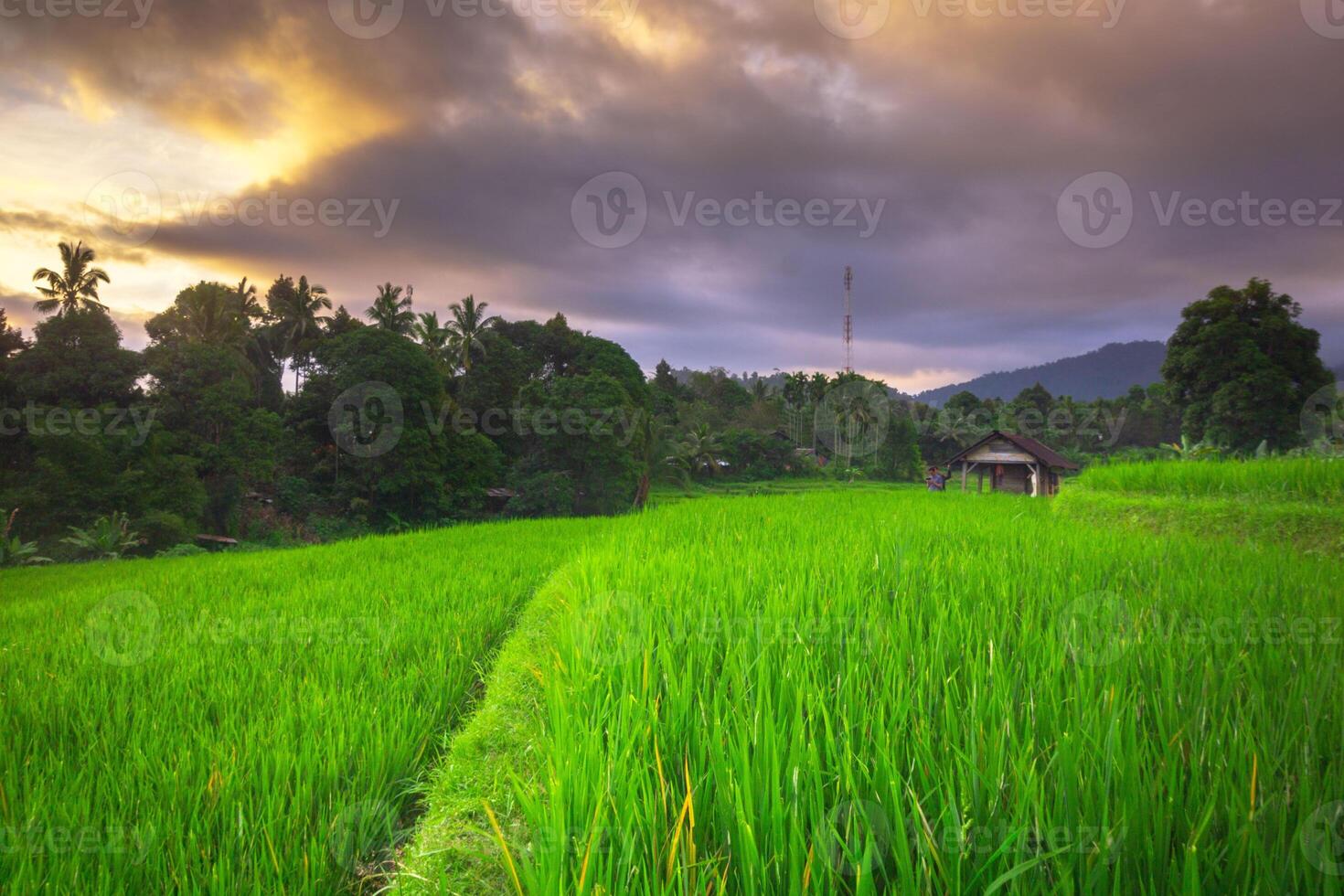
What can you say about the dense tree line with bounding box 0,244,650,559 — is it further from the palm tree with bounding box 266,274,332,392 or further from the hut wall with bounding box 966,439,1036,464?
the hut wall with bounding box 966,439,1036,464

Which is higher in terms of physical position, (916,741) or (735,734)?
(916,741)

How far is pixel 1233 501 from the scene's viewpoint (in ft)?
18.4

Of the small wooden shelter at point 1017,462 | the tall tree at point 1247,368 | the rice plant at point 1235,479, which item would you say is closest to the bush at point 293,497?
the rice plant at point 1235,479

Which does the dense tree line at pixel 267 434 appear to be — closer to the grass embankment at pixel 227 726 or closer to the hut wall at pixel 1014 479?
the grass embankment at pixel 227 726

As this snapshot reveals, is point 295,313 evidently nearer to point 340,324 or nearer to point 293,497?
point 340,324

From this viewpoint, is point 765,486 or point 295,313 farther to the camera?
point 765,486

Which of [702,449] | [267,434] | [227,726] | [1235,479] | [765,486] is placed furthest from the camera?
[702,449]

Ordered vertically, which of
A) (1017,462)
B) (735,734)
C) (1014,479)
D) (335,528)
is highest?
(1017,462)

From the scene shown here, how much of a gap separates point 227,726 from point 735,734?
2.57m

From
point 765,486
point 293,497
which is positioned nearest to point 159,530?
point 293,497

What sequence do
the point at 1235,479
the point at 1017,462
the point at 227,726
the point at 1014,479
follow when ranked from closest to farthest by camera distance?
1. the point at 227,726
2. the point at 1235,479
3. the point at 1017,462
4. the point at 1014,479

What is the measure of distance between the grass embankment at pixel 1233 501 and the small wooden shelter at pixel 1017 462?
19460 mm

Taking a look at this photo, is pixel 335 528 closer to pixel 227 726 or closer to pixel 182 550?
pixel 182 550

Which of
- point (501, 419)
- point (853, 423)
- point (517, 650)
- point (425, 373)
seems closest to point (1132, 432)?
point (853, 423)
